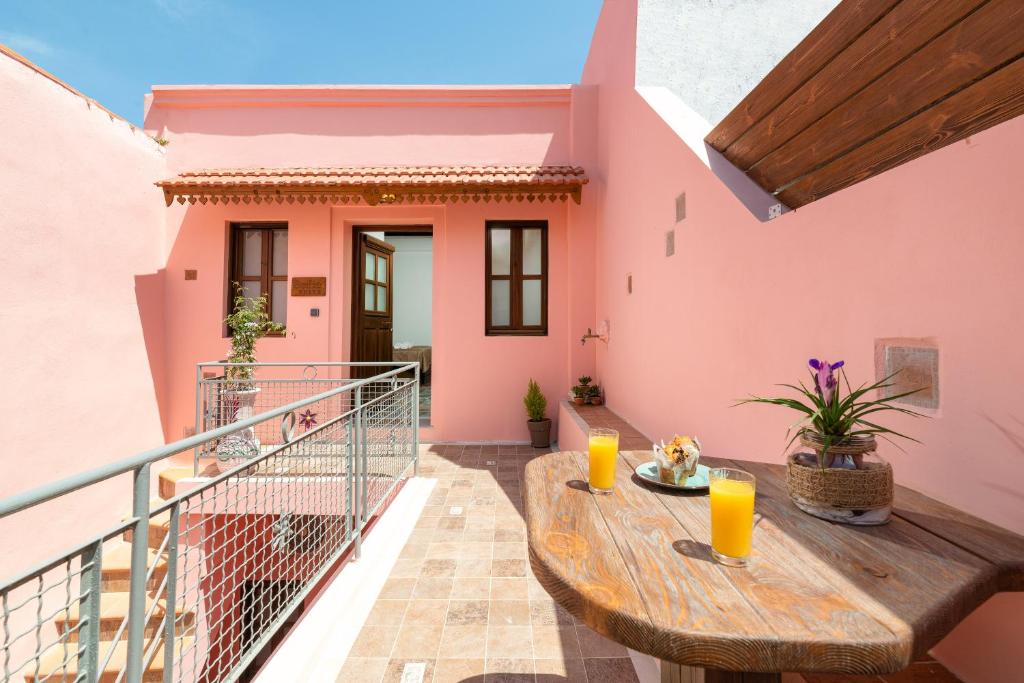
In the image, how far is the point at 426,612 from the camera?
2.07 metres

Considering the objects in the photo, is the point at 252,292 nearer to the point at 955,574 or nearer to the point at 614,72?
the point at 614,72

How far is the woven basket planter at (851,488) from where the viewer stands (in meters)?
0.91

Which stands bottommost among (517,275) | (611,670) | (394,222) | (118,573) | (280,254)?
(118,573)

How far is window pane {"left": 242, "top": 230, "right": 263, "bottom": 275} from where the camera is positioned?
523 centimetres

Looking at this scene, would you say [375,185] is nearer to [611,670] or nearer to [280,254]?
[280,254]

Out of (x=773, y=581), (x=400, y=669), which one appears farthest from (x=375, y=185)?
(x=773, y=581)

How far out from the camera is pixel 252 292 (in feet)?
17.2

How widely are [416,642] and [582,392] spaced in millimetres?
3222

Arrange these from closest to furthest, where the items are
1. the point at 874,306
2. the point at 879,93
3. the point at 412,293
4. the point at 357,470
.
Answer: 1. the point at 874,306
2. the point at 879,93
3. the point at 357,470
4. the point at 412,293

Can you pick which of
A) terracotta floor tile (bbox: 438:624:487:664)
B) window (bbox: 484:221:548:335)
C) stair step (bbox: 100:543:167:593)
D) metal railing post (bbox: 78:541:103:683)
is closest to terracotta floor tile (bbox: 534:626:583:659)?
terracotta floor tile (bbox: 438:624:487:664)

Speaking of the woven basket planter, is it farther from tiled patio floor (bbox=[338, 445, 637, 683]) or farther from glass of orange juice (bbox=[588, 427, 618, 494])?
tiled patio floor (bbox=[338, 445, 637, 683])

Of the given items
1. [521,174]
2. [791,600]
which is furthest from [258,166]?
[791,600]

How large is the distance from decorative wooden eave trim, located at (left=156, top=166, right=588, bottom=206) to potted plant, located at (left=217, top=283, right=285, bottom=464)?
1187 millimetres

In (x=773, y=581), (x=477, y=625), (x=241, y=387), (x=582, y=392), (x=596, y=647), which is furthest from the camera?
(x=582, y=392)
